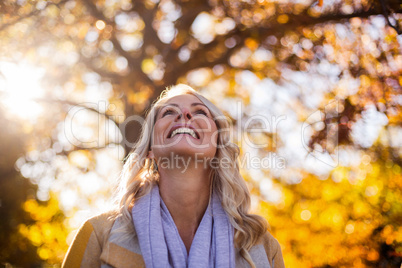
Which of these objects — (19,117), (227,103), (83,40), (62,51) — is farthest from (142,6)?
(19,117)

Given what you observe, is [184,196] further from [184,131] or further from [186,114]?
[186,114]

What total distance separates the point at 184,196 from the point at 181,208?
0.11 metres

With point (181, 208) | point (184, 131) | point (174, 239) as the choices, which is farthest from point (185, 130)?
point (174, 239)

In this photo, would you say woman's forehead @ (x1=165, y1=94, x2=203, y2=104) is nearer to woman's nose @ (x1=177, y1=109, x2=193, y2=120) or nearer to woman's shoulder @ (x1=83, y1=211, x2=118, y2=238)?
woman's nose @ (x1=177, y1=109, x2=193, y2=120)

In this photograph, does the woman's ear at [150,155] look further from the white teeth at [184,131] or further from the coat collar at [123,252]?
the coat collar at [123,252]

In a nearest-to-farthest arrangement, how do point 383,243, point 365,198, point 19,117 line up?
point 19,117 < point 383,243 < point 365,198

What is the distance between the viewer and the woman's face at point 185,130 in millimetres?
2996

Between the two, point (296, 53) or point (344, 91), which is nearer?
point (344, 91)

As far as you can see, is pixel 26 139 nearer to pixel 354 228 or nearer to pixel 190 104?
pixel 190 104

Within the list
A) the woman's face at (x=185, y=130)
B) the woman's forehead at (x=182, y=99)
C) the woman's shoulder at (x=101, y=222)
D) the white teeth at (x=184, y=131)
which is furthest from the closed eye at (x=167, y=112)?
the woman's shoulder at (x=101, y=222)

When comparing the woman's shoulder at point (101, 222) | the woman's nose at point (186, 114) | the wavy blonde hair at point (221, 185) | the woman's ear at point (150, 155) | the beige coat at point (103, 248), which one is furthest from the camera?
the woman's ear at point (150, 155)

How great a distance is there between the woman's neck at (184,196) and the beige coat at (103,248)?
0.43 m

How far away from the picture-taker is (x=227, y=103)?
954 centimetres

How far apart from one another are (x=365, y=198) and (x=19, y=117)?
43.6ft
